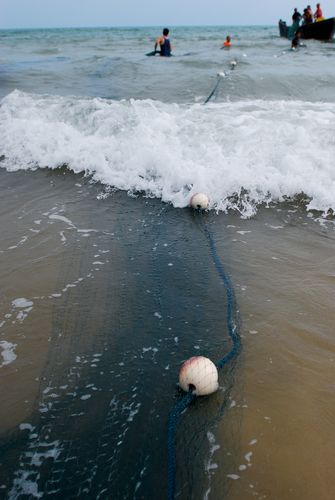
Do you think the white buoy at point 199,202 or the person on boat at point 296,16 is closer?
the white buoy at point 199,202

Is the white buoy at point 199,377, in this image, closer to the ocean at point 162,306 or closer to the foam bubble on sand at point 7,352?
the ocean at point 162,306

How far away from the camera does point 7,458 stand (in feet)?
6.71

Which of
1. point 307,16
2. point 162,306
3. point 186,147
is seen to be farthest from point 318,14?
point 162,306

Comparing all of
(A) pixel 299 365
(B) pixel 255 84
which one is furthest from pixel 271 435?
(B) pixel 255 84

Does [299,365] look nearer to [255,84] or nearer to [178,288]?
[178,288]

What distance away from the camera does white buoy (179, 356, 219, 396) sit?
7.52ft

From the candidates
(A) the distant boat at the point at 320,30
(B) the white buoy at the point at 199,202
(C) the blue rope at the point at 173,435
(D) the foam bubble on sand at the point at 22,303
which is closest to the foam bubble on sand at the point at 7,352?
(D) the foam bubble on sand at the point at 22,303

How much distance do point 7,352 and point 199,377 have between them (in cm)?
140

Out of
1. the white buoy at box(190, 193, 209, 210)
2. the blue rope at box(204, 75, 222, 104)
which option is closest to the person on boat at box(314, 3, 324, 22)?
the blue rope at box(204, 75, 222, 104)

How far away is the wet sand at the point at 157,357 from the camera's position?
1.99 metres

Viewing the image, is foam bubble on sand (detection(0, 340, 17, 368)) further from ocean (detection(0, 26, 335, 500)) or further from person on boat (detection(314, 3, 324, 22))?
person on boat (detection(314, 3, 324, 22))

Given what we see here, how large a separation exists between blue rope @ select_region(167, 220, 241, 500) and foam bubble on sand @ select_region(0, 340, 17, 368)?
1.20 m

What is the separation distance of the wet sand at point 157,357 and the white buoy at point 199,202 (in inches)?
15.2

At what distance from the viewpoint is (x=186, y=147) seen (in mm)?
6477
